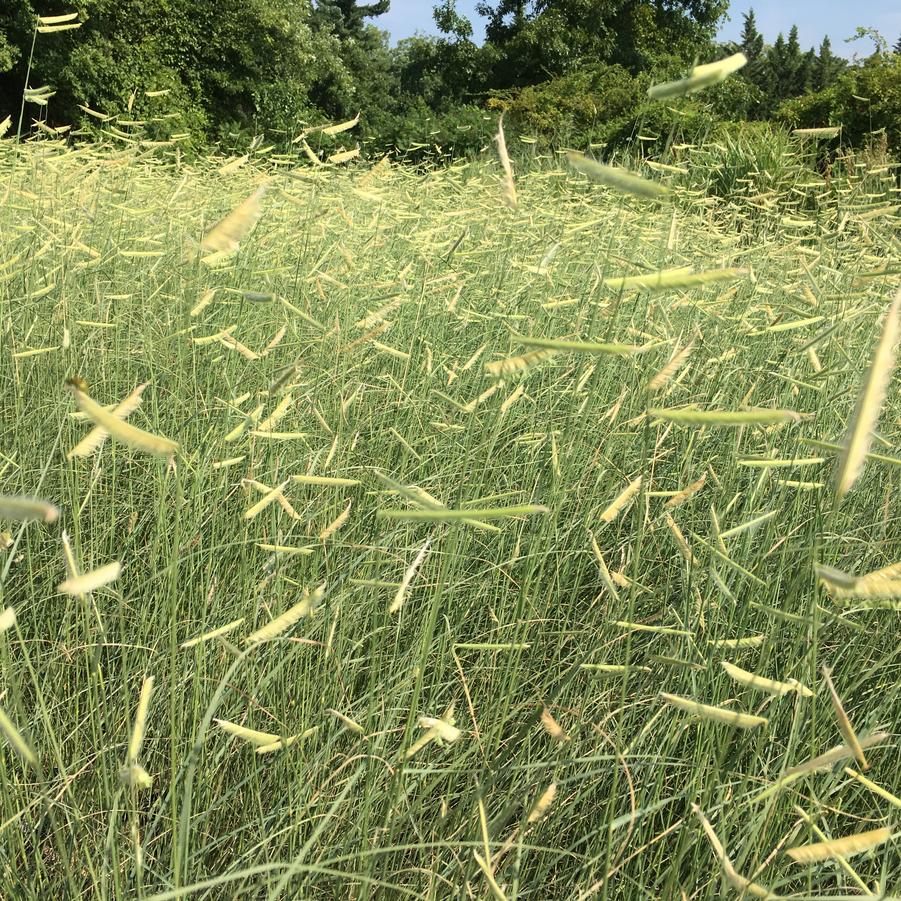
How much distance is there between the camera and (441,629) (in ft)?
4.27

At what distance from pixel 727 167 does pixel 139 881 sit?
6.94 metres

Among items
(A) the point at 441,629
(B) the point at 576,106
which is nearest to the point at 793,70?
(B) the point at 576,106

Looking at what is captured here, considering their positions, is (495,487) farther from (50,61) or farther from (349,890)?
(50,61)

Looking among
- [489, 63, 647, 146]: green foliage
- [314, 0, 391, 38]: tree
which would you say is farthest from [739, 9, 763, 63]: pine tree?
[489, 63, 647, 146]: green foliage

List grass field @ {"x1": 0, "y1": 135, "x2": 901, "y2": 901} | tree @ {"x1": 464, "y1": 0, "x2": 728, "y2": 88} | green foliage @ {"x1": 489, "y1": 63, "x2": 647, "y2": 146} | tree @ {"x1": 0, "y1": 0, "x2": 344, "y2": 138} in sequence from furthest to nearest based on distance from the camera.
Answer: tree @ {"x1": 464, "y1": 0, "x2": 728, "y2": 88} → tree @ {"x1": 0, "y1": 0, "x2": 344, "y2": 138} → green foliage @ {"x1": 489, "y1": 63, "x2": 647, "y2": 146} → grass field @ {"x1": 0, "y1": 135, "x2": 901, "y2": 901}

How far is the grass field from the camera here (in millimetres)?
835

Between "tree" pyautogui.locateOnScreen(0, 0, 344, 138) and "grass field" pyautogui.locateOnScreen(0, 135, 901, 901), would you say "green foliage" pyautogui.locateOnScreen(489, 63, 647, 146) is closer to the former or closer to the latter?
"tree" pyautogui.locateOnScreen(0, 0, 344, 138)

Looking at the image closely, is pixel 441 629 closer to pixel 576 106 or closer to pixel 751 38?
pixel 576 106

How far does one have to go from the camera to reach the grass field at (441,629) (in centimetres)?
83

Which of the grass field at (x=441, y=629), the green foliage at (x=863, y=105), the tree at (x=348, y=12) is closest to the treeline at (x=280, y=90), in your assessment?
the green foliage at (x=863, y=105)

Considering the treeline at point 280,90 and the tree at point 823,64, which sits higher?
the tree at point 823,64

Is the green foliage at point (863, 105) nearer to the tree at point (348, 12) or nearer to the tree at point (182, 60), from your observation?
the tree at point (182, 60)

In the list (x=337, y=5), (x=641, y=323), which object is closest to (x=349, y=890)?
(x=641, y=323)

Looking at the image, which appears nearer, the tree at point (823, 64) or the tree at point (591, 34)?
the tree at point (591, 34)
